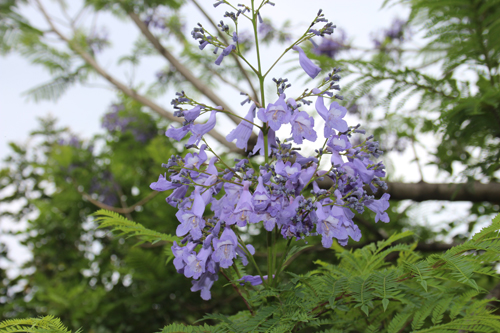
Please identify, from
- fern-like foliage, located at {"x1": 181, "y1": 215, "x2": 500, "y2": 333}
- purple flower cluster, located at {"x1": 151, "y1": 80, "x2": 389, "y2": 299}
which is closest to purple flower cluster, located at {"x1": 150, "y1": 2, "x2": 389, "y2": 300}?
purple flower cluster, located at {"x1": 151, "y1": 80, "x2": 389, "y2": 299}

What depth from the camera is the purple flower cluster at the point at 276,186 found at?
1295 millimetres

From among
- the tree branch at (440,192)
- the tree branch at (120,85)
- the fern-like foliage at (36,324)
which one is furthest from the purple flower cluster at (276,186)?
the tree branch at (120,85)

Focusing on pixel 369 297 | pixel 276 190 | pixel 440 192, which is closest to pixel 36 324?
pixel 276 190

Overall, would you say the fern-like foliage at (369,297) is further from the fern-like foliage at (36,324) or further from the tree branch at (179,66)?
the tree branch at (179,66)

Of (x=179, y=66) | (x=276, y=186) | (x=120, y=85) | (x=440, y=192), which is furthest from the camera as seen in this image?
(x=120, y=85)

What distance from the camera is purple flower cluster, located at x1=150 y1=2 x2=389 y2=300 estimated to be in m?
1.29

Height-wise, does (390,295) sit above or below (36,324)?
below

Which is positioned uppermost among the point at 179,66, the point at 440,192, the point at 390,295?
the point at 179,66

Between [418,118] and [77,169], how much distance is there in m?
4.34

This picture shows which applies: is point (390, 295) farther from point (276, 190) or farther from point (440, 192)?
point (440, 192)

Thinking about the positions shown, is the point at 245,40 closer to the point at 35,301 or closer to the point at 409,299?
the point at 35,301

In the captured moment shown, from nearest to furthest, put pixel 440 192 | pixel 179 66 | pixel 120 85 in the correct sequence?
pixel 440 192 < pixel 179 66 < pixel 120 85

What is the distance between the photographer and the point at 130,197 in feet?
17.3

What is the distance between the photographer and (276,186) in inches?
49.2
